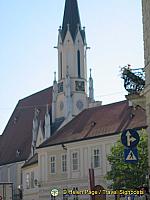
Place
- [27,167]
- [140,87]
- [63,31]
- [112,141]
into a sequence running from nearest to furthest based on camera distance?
[140,87] → [112,141] → [27,167] → [63,31]

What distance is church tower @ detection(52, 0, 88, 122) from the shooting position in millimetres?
80750

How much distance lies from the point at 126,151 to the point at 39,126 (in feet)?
211

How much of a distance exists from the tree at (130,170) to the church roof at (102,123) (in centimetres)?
1040

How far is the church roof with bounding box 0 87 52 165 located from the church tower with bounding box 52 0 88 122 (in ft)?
12.5

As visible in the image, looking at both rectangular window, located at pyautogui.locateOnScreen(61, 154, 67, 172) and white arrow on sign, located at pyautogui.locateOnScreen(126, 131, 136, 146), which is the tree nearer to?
white arrow on sign, located at pyautogui.locateOnScreen(126, 131, 136, 146)

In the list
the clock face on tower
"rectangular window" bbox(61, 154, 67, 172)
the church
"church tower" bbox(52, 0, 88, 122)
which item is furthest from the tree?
the clock face on tower

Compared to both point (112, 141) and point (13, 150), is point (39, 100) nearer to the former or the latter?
point (13, 150)

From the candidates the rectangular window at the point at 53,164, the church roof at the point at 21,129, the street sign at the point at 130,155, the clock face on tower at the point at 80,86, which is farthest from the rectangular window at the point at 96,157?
the street sign at the point at 130,155

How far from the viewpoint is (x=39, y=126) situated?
80.9 m

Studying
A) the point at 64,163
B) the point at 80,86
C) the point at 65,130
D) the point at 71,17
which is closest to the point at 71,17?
the point at 71,17

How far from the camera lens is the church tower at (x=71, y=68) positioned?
80750 millimetres

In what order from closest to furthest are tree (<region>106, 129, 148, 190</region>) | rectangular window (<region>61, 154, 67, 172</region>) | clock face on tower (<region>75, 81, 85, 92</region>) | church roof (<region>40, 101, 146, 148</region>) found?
tree (<region>106, 129, 148, 190</region>)
church roof (<region>40, 101, 146, 148</region>)
rectangular window (<region>61, 154, 67, 172</region>)
clock face on tower (<region>75, 81, 85, 92</region>)

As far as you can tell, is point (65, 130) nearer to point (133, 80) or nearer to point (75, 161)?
point (75, 161)

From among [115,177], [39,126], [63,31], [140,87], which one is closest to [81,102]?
[39,126]
